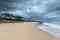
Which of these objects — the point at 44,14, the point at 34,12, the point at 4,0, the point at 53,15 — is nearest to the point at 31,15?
the point at 34,12

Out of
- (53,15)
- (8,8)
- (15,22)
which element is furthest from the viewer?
(15,22)

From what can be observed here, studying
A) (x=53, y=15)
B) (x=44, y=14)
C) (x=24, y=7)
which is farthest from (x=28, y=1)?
(x=53, y=15)

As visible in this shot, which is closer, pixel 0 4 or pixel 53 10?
pixel 53 10

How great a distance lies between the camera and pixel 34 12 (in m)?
2.20

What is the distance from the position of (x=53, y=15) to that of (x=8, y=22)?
1041mm

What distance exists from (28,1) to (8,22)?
2.52 feet

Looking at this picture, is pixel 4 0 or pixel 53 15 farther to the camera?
pixel 4 0

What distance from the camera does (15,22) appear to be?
2.70m

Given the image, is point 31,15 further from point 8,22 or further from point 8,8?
point 8,22

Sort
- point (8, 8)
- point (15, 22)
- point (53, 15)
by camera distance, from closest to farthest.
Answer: point (53, 15), point (8, 8), point (15, 22)

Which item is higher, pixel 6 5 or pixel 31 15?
pixel 6 5

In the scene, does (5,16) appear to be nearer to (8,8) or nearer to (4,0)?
(8,8)

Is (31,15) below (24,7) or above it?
below

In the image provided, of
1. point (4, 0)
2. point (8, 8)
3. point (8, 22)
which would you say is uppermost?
point (4, 0)
